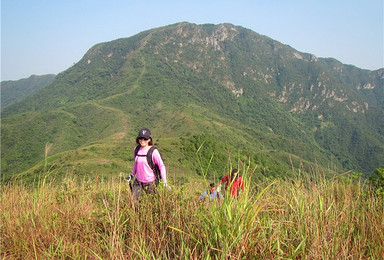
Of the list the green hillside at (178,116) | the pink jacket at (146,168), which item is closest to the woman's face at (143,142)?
the pink jacket at (146,168)

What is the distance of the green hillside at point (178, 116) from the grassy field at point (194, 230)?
30.1 metres

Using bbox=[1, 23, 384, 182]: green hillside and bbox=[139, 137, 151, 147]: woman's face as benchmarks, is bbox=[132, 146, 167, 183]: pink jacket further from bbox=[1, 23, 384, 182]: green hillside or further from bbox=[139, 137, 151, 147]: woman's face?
bbox=[1, 23, 384, 182]: green hillside

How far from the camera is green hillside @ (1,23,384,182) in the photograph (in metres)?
69.5

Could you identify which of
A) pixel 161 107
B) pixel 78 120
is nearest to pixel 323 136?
pixel 161 107

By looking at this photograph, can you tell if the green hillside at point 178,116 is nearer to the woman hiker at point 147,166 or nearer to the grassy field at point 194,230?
the woman hiker at point 147,166

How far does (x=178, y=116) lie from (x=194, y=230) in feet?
315

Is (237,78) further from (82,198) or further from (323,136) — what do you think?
(82,198)

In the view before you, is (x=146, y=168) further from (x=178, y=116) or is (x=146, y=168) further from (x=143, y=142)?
(x=178, y=116)

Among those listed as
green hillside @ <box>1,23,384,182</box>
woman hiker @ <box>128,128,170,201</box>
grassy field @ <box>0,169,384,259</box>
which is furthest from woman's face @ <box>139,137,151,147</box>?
green hillside @ <box>1,23,384,182</box>

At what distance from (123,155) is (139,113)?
72207 mm

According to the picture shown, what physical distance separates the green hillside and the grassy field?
30.1m

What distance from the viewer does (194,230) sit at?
7.50 feet

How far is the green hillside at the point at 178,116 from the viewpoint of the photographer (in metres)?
69.5

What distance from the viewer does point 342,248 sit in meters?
2.01
